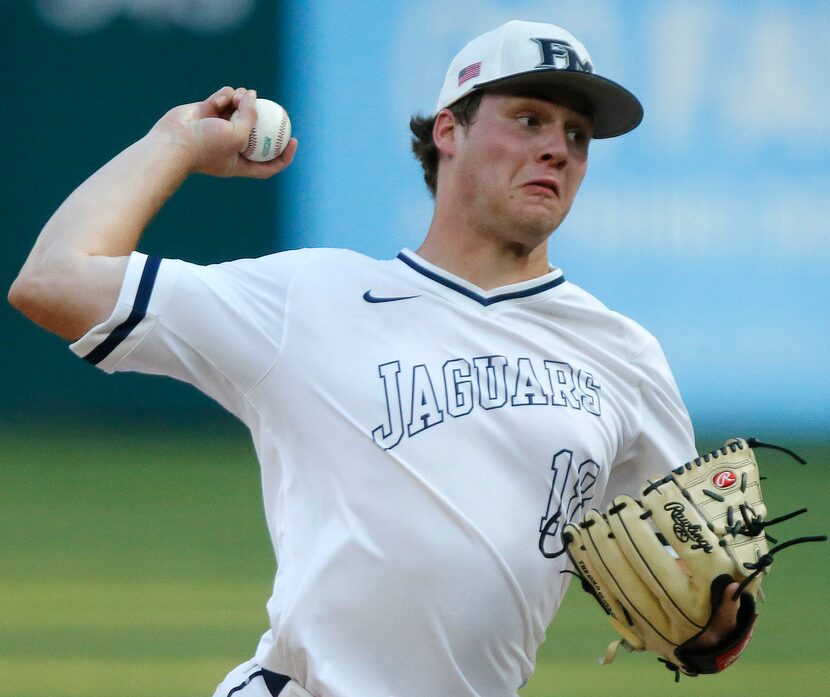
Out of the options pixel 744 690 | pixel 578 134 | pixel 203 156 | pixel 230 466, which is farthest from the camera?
pixel 230 466

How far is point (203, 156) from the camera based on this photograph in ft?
10.2

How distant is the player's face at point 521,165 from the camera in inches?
125

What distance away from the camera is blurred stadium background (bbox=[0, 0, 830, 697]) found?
10.6 meters

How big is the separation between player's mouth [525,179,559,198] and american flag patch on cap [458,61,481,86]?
12.3 inches

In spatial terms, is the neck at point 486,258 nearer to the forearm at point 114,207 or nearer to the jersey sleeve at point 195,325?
the jersey sleeve at point 195,325

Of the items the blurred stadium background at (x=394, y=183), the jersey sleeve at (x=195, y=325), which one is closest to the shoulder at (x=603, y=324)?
the jersey sleeve at (x=195, y=325)

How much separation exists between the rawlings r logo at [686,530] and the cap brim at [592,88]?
0.99 meters

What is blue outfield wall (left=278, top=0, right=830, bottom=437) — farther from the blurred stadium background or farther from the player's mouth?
the player's mouth

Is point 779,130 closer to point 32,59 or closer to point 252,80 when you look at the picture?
point 252,80

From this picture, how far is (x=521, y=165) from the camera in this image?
125 inches

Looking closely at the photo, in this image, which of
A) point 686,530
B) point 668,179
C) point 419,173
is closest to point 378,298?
point 686,530

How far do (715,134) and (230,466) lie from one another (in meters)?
4.42

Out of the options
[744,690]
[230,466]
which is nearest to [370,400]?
[744,690]

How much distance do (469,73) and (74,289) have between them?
1.06 m
